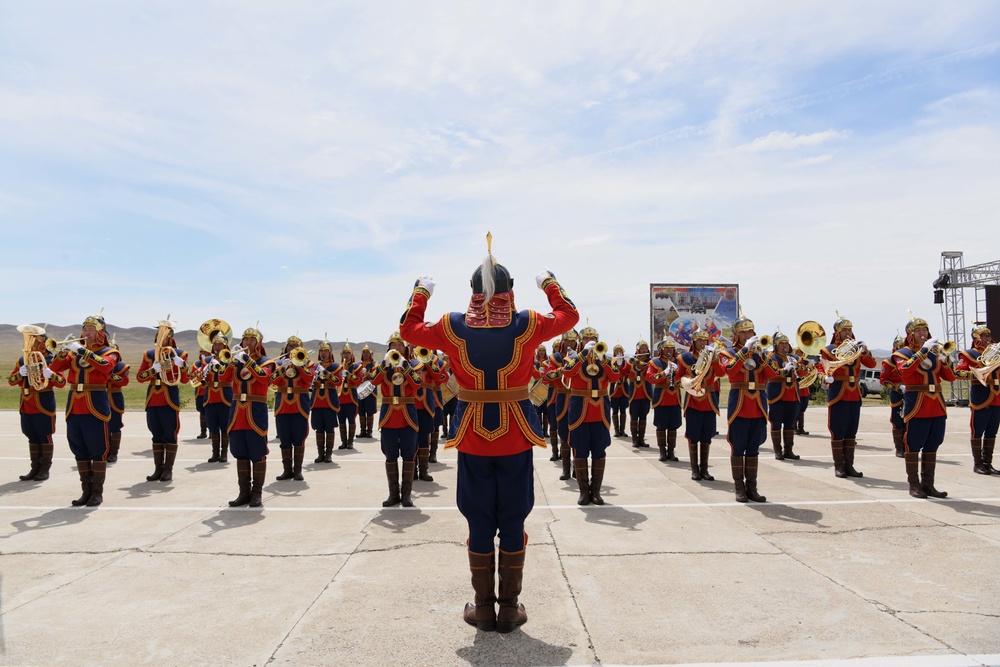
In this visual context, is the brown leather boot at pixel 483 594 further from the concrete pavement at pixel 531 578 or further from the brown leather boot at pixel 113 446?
the brown leather boot at pixel 113 446

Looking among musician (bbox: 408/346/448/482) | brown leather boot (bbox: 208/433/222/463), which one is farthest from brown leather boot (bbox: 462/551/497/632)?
brown leather boot (bbox: 208/433/222/463)

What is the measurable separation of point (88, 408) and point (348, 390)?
256 inches

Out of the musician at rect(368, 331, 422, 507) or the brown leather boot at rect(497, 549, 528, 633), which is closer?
the brown leather boot at rect(497, 549, 528, 633)

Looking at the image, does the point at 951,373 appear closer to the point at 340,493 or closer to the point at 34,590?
the point at 340,493

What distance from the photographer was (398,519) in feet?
24.7

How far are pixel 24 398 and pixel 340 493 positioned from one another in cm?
525

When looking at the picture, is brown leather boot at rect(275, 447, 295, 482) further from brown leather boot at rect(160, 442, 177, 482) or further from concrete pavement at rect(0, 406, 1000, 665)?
brown leather boot at rect(160, 442, 177, 482)

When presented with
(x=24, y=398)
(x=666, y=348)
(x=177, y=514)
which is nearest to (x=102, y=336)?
(x=24, y=398)

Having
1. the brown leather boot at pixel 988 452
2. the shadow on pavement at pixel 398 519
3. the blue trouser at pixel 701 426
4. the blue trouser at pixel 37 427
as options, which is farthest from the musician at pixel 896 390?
the blue trouser at pixel 37 427

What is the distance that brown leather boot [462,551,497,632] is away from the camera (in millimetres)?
4367

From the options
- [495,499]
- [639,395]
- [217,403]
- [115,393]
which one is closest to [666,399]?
[639,395]

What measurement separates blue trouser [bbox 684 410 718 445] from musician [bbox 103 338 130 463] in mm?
8190

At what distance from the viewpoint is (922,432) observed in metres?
8.38

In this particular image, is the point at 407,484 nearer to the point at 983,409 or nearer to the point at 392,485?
the point at 392,485
